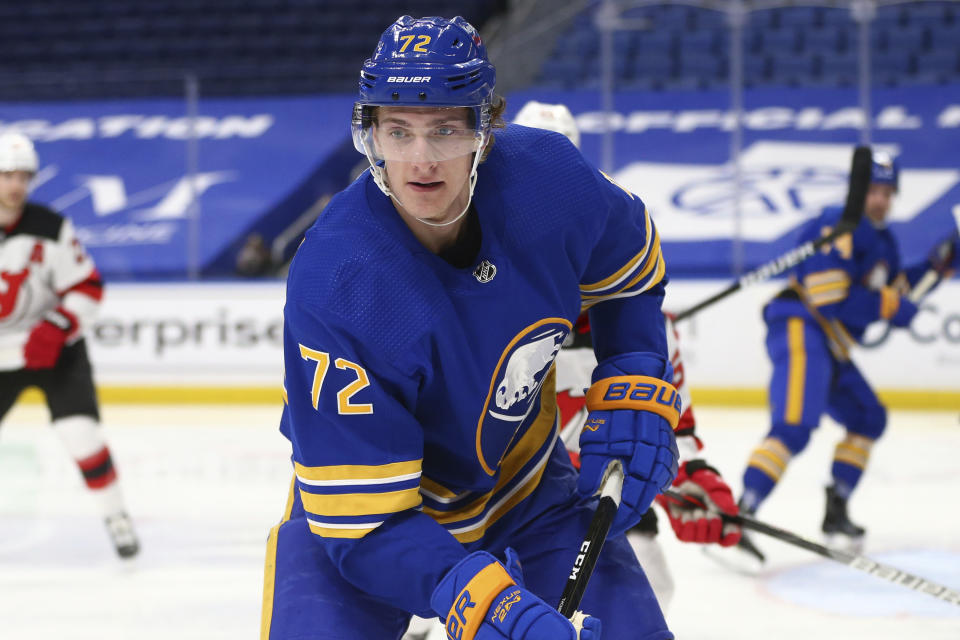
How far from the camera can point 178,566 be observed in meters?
3.82

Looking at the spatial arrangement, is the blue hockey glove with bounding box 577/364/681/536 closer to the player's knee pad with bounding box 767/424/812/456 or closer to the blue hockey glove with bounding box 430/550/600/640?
the blue hockey glove with bounding box 430/550/600/640

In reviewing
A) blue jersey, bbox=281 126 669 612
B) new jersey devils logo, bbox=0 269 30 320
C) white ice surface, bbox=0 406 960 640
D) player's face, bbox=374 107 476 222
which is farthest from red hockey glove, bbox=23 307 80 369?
player's face, bbox=374 107 476 222

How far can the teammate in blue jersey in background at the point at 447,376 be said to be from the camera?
1503mm

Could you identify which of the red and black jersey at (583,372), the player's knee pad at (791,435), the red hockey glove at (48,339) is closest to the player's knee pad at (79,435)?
the red hockey glove at (48,339)

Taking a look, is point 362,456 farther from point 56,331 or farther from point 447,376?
point 56,331

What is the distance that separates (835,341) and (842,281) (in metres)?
0.20

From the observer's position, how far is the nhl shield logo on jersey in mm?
1570

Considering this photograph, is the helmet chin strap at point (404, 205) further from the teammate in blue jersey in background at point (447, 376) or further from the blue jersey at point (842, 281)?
the blue jersey at point (842, 281)

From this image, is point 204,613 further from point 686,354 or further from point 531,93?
point 531,93

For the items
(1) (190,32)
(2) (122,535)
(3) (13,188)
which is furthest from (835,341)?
(1) (190,32)

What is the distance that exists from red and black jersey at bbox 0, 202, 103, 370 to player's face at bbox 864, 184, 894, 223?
8.18 feet

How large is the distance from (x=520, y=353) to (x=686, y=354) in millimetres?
4900

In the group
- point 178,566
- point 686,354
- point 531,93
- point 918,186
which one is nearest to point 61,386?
point 178,566

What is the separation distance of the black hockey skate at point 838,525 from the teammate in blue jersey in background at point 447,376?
2478mm
